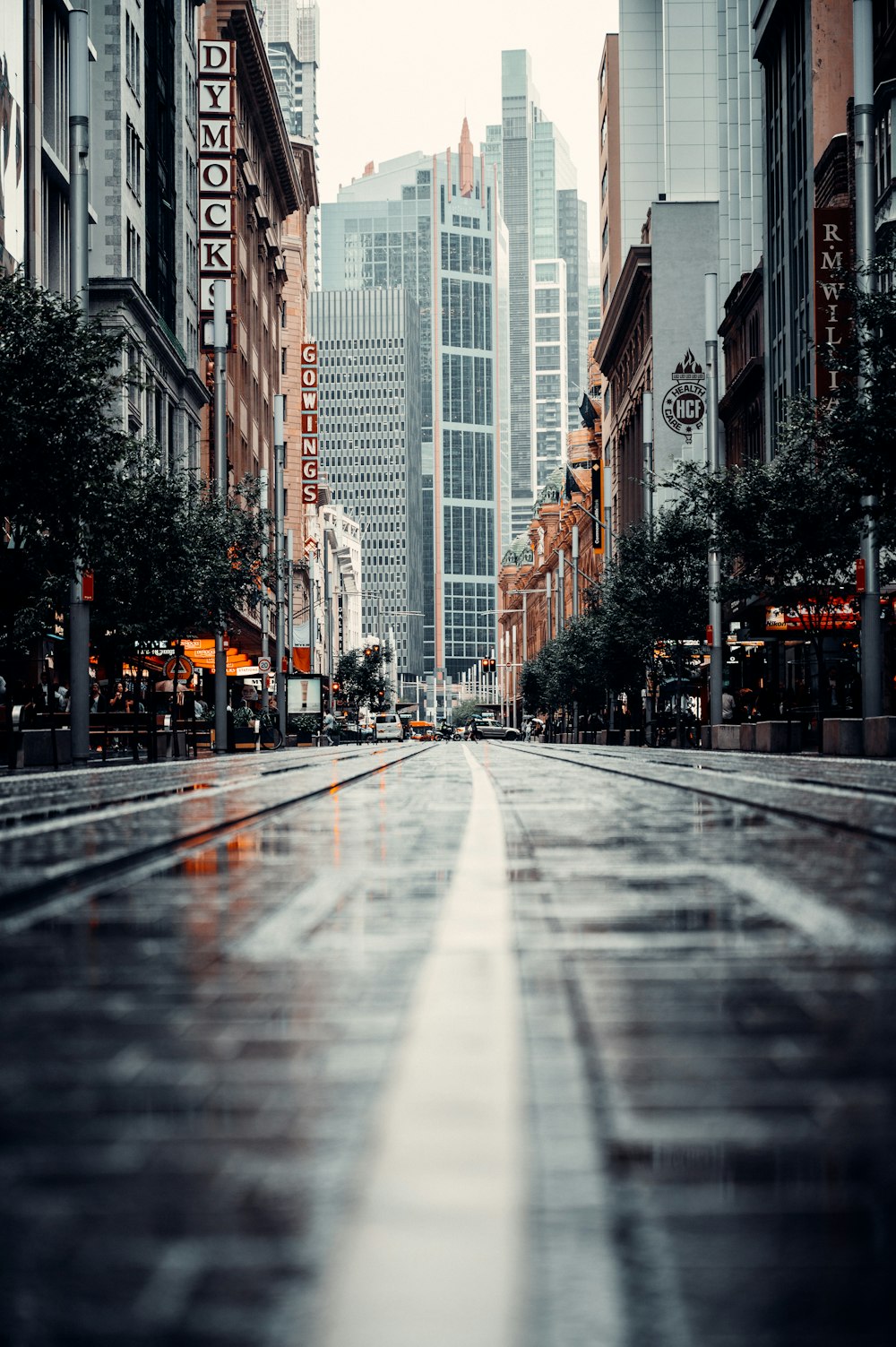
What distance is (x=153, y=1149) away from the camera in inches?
86.0

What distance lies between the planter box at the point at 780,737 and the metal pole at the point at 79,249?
14665mm

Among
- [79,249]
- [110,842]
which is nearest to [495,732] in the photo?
[79,249]

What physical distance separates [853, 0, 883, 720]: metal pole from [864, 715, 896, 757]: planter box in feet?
2.16

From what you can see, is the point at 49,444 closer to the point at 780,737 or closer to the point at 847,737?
the point at 847,737

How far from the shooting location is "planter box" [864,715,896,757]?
91.0 feet

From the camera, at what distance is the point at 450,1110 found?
7.65ft

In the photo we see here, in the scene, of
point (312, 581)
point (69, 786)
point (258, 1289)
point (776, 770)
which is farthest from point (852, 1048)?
point (312, 581)

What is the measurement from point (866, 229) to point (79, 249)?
43.5 feet

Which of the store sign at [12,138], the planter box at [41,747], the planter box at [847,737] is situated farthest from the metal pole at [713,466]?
the planter box at [41,747]

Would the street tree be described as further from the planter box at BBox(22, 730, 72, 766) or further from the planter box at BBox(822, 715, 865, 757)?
the planter box at BBox(822, 715, 865, 757)

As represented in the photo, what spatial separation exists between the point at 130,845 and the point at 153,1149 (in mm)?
5103

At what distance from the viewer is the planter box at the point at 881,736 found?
1093 inches

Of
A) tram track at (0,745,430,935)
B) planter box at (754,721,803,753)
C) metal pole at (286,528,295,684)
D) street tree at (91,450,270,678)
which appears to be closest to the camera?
tram track at (0,745,430,935)

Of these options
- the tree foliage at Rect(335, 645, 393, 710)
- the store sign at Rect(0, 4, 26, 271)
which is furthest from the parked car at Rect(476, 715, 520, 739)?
the store sign at Rect(0, 4, 26, 271)
